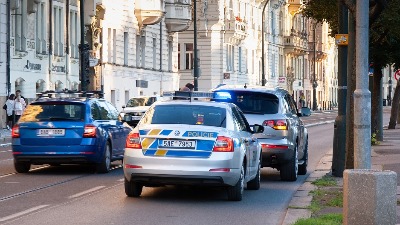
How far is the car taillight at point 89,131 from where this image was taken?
24312 millimetres

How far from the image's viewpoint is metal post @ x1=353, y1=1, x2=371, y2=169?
52.3 ft

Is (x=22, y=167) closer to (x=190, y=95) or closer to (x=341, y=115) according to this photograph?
(x=190, y=95)

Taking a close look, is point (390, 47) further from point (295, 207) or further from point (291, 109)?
point (295, 207)

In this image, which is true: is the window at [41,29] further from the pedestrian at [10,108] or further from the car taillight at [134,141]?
the car taillight at [134,141]

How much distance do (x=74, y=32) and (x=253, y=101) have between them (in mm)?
43168

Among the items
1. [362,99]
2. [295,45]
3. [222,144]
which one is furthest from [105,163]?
[295,45]

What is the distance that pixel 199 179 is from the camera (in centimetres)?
1780

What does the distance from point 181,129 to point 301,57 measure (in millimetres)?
110219

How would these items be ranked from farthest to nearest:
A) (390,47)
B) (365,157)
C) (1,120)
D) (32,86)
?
(32,86) < (1,120) < (390,47) < (365,157)

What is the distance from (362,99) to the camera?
16.2 metres

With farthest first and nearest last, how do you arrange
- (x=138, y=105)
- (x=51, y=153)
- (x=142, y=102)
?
(x=142, y=102)
(x=138, y=105)
(x=51, y=153)

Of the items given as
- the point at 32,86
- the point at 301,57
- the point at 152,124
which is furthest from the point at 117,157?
the point at 301,57

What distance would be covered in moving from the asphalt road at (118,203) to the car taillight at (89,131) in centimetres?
77

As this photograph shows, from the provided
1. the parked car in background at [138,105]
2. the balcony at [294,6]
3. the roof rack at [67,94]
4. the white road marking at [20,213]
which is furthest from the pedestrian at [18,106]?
the balcony at [294,6]
